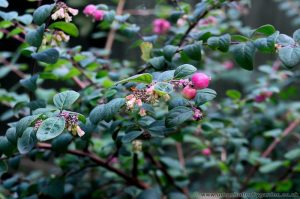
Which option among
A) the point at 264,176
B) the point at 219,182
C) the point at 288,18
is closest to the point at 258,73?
the point at 288,18

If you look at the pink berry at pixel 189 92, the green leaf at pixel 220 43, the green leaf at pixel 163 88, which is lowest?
the pink berry at pixel 189 92

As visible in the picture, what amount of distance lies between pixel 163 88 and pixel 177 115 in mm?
98

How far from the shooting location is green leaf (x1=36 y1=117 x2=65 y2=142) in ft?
2.02

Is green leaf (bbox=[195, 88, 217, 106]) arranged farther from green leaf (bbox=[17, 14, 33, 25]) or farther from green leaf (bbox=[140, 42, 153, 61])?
green leaf (bbox=[17, 14, 33, 25])

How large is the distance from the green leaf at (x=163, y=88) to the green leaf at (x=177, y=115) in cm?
9

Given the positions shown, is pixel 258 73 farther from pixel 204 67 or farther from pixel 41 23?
pixel 41 23

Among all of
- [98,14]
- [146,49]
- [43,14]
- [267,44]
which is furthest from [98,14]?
[267,44]

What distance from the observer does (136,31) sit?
3.68 feet

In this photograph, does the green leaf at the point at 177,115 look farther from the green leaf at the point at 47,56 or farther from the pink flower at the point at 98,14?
the pink flower at the point at 98,14

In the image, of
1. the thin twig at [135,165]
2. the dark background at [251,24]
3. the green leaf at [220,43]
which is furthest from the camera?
the dark background at [251,24]

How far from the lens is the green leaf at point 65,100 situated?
0.69 meters

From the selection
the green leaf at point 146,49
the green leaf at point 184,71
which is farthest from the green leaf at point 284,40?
the green leaf at point 146,49

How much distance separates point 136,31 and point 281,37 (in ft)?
1.55

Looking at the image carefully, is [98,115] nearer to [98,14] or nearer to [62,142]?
[62,142]
